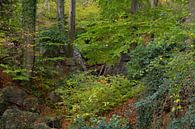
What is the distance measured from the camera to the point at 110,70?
16.2 meters

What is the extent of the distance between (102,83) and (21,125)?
10.3ft

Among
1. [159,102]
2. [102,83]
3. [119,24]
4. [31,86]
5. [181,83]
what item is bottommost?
[31,86]

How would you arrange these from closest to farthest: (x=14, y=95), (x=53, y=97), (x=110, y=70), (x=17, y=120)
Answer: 1. (x=17, y=120)
2. (x=14, y=95)
3. (x=53, y=97)
4. (x=110, y=70)

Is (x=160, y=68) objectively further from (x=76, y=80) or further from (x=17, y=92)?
(x=17, y=92)

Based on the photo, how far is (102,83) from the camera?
10977mm

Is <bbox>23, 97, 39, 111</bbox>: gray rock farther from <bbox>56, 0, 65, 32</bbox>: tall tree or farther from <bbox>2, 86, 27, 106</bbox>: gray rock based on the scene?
<bbox>56, 0, 65, 32</bbox>: tall tree

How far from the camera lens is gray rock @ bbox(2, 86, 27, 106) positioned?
40.2 feet

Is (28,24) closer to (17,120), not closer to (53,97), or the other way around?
(53,97)

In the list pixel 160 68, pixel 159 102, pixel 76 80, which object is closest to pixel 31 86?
pixel 76 80

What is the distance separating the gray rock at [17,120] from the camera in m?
8.74

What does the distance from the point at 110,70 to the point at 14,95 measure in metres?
5.15

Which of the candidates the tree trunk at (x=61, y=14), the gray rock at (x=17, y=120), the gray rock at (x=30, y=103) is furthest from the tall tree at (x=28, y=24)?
the tree trunk at (x=61, y=14)

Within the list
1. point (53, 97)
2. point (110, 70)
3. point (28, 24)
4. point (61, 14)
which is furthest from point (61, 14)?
point (53, 97)

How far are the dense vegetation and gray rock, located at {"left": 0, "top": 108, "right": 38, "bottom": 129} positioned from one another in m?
0.03
